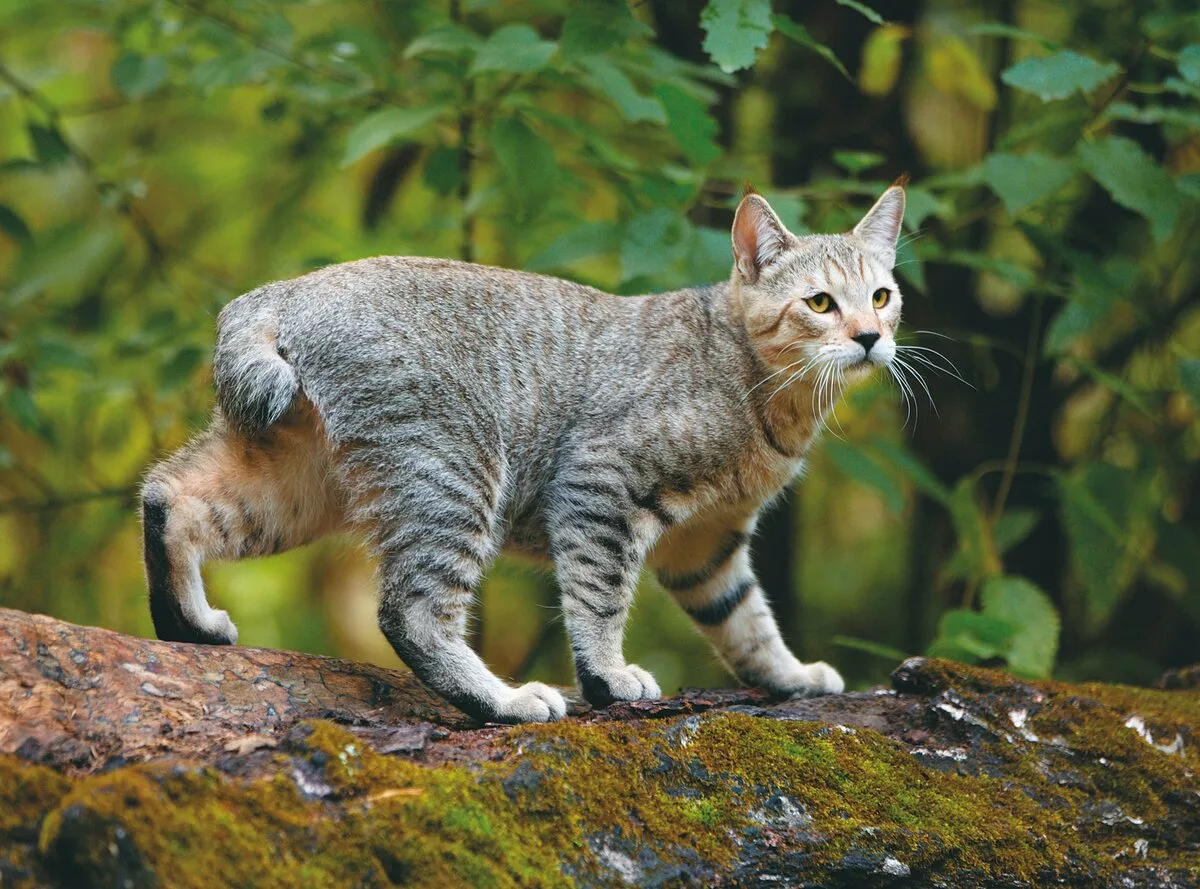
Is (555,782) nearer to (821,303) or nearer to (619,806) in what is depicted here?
(619,806)

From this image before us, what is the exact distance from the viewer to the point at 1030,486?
291 inches

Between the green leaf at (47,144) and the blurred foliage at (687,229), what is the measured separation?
0.01m

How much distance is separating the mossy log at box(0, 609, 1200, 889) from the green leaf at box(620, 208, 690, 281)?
1642mm

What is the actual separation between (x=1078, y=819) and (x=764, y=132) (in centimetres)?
536

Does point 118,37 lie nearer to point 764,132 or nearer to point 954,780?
point 764,132

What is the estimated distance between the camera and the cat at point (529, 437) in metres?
3.89

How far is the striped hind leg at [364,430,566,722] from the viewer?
380 centimetres

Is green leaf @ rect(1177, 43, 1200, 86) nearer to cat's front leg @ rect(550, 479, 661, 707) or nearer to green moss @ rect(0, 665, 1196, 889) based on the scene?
green moss @ rect(0, 665, 1196, 889)

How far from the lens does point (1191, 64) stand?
4352 millimetres

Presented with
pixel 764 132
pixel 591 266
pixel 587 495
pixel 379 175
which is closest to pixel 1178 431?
pixel 764 132

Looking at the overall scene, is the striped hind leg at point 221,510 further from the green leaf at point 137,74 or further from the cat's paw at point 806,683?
the green leaf at point 137,74

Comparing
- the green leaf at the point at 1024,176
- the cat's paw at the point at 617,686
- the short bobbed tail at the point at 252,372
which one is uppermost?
the green leaf at the point at 1024,176

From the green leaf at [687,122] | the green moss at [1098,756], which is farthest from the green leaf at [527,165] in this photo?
the green moss at [1098,756]

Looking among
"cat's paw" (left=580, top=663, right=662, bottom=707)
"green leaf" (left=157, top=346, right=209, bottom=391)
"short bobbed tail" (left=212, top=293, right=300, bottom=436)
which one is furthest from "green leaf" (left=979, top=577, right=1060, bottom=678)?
"green leaf" (left=157, top=346, right=209, bottom=391)
